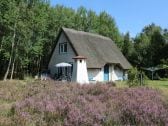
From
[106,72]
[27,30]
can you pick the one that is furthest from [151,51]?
[27,30]

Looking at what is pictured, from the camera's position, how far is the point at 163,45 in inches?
2409

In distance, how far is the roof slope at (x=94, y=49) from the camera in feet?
140

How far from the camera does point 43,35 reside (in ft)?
184

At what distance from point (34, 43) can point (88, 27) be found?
1978 centimetres

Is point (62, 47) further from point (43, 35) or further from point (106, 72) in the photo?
point (43, 35)

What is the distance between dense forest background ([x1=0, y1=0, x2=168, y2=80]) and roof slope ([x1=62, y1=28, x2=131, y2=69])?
630cm

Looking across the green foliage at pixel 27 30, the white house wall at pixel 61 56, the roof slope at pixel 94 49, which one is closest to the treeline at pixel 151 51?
the roof slope at pixel 94 49

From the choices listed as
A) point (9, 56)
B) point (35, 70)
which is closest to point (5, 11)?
point (9, 56)

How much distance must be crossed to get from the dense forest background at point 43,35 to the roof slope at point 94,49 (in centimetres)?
630

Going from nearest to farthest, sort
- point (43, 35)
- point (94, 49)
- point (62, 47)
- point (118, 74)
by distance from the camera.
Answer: point (62, 47)
point (94, 49)
point (118, 74)
point (43, 35)

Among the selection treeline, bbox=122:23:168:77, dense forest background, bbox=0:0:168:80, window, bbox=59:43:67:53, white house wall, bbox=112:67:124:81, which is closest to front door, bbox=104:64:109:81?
white house wall, bbox=112:67:124:81

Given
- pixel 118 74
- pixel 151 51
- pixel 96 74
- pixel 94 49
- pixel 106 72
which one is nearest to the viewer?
pixel 96 74

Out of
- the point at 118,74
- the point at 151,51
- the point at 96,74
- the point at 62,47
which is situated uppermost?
the point at 151,51

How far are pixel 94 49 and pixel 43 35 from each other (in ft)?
43.0
